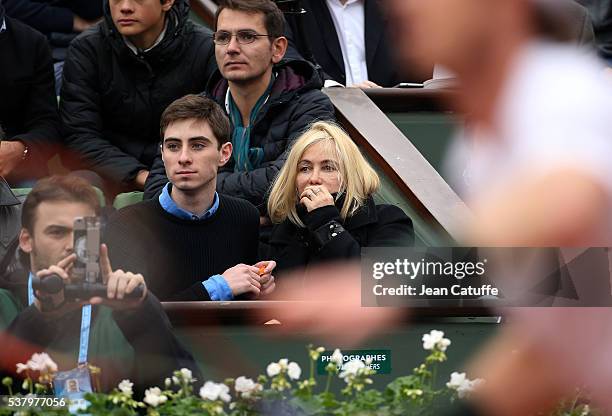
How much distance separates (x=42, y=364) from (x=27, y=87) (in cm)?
273

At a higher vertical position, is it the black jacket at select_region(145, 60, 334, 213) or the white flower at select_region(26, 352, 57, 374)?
the black jacket at select_region(145, 60, 334, 213)

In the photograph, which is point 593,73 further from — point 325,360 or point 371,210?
point 371,210

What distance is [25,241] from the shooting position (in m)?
3.91

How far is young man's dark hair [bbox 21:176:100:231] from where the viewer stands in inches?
143

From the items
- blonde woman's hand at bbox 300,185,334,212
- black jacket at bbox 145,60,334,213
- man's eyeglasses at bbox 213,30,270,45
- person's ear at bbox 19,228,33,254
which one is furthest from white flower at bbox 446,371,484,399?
man's eyeglasses at bbox 213,30,270,45

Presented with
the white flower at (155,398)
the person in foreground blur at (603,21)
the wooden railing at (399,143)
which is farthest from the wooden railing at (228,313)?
the person in foreground blur at (603,21)

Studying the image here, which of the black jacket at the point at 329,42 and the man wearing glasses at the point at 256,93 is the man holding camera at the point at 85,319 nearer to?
the man wearing glasses at the point at 256,93

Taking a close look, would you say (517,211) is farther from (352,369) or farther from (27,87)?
(27,87)

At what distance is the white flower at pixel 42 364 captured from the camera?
3.30 m

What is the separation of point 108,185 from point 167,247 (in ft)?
3.56

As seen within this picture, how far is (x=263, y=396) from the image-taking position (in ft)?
10.4

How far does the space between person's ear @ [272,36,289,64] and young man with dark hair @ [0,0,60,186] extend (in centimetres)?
105

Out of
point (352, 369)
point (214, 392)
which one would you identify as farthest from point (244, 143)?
point (214, 392)

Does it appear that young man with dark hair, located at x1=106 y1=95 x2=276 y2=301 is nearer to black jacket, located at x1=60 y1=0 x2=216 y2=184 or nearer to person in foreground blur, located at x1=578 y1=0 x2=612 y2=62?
black jacket, located at x1=60 y1=0 x2=216 y2=184
